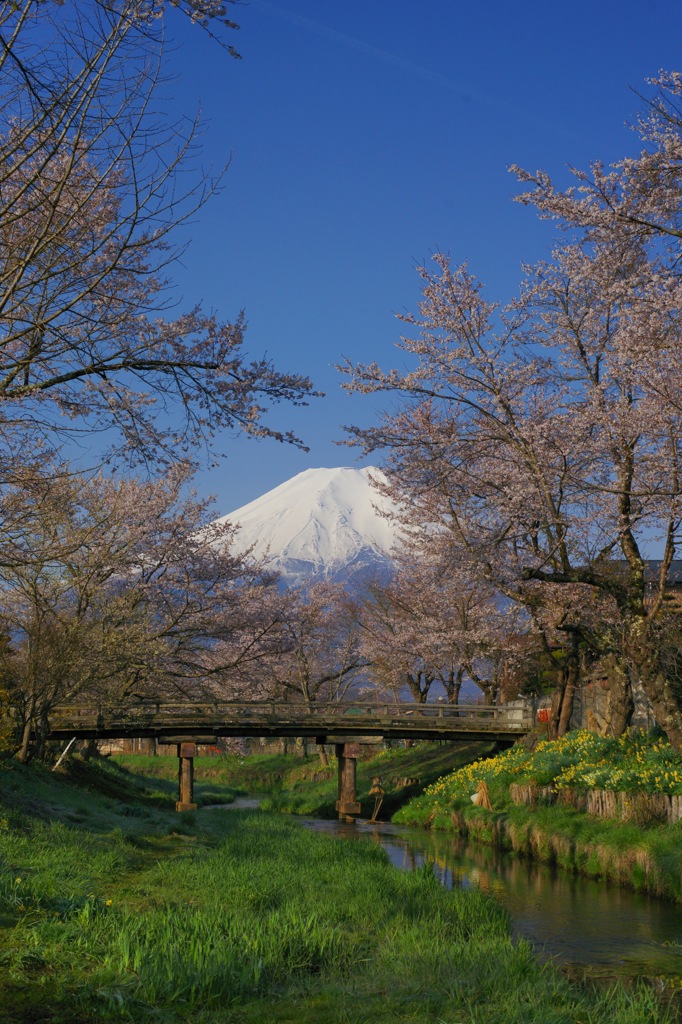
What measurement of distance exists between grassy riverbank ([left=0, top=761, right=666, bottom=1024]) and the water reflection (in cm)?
125

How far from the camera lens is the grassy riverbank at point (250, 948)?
612 centimetres

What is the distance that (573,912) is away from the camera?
14047mm

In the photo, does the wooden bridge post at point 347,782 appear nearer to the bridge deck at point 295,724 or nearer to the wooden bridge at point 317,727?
the wooden bridge at point 317,727

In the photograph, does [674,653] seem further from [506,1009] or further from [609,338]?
[506,1009]

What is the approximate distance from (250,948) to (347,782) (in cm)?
2772

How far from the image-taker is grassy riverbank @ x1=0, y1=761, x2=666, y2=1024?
6.12m

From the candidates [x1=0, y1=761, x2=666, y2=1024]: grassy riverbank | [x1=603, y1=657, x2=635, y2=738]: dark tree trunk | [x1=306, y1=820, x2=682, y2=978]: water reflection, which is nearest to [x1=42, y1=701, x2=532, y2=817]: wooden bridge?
[x1=603, y1=657, x2=635, y2=738]: dark tree trunk

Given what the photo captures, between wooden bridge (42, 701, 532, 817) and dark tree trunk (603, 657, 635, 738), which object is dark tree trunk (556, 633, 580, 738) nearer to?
dark tree trunk (603, 657, 635, 738)

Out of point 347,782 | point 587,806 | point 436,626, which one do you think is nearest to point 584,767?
point 587,806

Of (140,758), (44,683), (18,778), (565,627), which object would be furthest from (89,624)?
(140,758)

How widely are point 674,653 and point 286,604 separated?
53.0ft

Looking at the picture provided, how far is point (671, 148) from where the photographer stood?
1235 cm

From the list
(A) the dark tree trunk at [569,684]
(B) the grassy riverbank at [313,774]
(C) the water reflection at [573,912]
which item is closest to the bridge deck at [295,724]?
(B) the grassy riverbank at [313,774]

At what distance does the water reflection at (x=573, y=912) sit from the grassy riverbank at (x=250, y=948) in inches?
49.0
